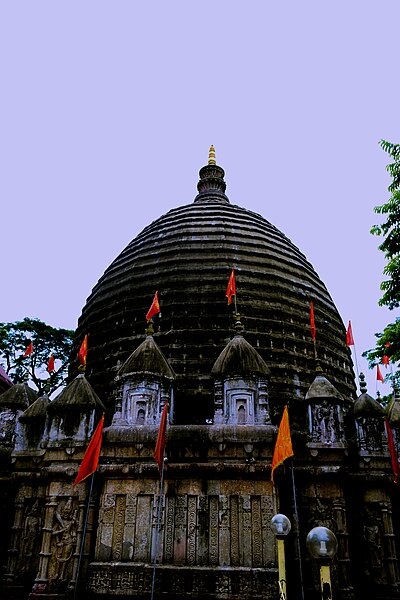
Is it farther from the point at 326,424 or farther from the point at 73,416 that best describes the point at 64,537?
the point at 326,424

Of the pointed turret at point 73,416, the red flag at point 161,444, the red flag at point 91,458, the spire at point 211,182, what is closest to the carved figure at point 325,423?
the red flag at point 161,444

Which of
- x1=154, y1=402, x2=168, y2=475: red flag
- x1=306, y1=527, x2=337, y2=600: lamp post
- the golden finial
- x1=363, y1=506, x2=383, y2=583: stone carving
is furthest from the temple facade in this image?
the golden finial

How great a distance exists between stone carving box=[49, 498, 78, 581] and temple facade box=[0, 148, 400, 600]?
22 mm

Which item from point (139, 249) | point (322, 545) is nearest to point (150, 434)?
point (322, 545)

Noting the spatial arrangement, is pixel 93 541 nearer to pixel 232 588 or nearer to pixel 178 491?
pixel 178 491

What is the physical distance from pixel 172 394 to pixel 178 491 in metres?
2.20

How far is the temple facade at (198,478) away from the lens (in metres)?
9.02

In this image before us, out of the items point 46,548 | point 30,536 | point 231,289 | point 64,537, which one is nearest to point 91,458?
point 64,537

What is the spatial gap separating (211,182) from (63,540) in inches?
602

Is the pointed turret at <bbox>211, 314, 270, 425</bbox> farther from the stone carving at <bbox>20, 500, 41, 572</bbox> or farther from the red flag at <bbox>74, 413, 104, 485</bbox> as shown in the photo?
the stone carving at <bbox>20, 500, 41, 572</bbox>

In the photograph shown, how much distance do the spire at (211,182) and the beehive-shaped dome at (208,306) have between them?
2.69 metres

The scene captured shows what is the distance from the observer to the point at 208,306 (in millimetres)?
13773

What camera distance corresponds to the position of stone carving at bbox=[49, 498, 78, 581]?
30.3 ft

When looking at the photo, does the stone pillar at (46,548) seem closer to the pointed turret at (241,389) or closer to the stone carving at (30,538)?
the stone carving at (30,538)
